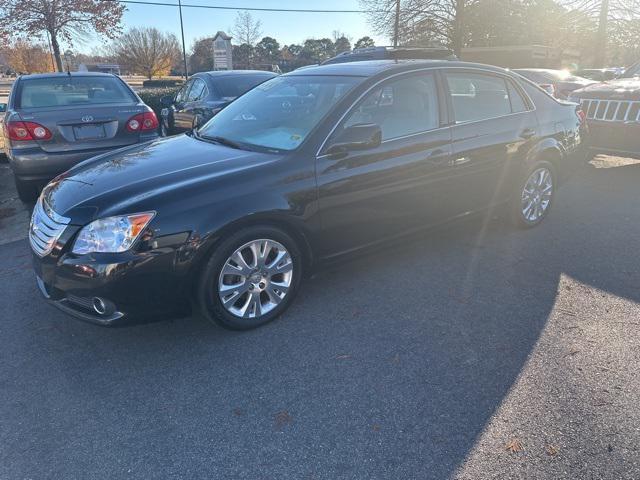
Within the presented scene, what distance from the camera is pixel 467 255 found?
4.50m

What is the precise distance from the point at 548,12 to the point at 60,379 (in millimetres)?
33207

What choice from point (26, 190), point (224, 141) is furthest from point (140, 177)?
point (26, 190)

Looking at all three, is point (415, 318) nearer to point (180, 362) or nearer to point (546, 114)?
point (180, 362)

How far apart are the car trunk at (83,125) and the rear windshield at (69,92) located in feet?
1.19

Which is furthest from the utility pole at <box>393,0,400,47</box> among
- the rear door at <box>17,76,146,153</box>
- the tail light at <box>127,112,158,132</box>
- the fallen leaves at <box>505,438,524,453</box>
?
the fallen leaves at <box>505,438,524,453</box>

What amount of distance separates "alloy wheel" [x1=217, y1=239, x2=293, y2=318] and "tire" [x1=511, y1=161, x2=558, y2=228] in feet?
8.98

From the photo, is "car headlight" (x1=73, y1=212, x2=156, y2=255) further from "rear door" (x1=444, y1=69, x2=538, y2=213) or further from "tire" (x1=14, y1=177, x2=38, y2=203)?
"tire" (x1=14, y1=177, x2=38, y2=203)

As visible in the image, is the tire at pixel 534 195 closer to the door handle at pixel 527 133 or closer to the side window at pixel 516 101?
the door handle at pixel 527 133

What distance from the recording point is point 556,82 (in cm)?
977

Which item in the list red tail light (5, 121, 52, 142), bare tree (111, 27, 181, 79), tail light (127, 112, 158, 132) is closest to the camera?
red tail light (5, 121, 52, 142)

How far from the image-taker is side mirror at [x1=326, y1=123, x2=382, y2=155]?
325cm

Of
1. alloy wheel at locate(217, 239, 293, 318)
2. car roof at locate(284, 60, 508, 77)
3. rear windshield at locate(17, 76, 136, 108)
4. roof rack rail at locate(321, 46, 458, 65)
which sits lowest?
alloy wheel at locate(217, 239, 293, 318)

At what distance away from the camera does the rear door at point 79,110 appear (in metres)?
5.45

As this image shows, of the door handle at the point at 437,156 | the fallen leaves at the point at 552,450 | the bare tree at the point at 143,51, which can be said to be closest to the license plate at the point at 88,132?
the door handle at the point at 437,156
